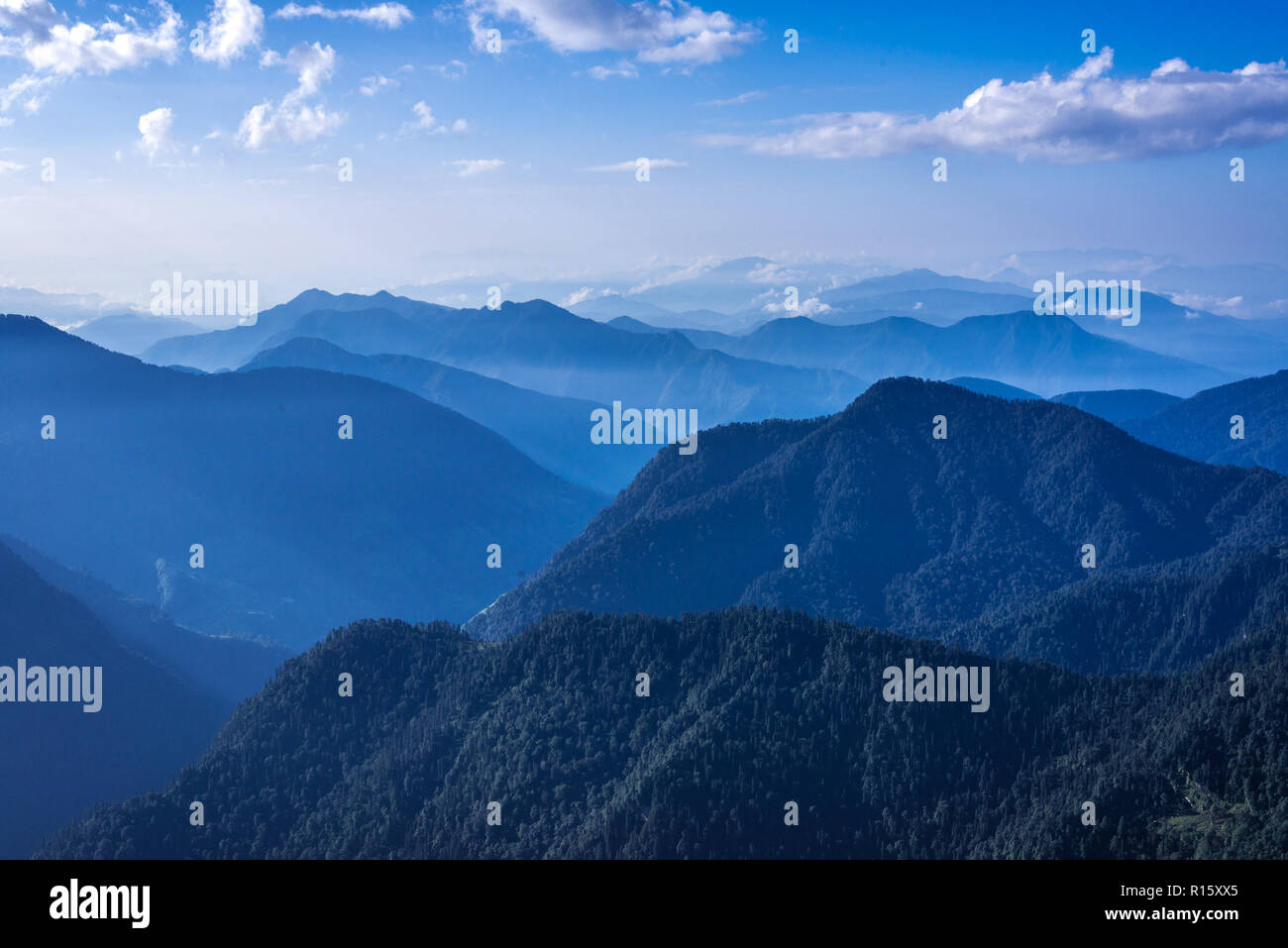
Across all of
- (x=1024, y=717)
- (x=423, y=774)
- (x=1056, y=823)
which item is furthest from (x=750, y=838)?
(x=423, y=774)

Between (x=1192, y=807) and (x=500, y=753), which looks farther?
(x=500, y=753)

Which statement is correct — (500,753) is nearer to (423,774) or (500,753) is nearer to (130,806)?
(423,774)
